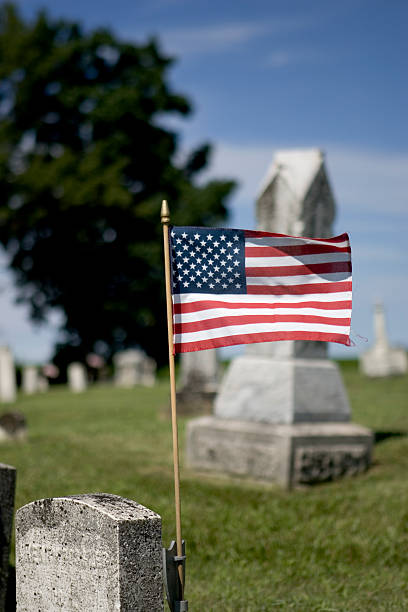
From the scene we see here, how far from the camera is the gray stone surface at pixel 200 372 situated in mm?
16688

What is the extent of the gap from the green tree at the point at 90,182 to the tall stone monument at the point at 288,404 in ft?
68.9

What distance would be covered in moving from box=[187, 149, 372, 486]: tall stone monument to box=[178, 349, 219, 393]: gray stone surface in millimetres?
7319

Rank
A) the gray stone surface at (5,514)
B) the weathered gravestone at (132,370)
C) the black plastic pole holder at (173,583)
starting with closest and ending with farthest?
1. the black plastic pole holder at (173,583)
2. the gray stone surface at (5,514)
3. the weathered gravestone at (132,370)

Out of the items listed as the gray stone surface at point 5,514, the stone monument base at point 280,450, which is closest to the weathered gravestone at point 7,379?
the stone monument base at point 280,450

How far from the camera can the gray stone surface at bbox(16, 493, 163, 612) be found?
342cm

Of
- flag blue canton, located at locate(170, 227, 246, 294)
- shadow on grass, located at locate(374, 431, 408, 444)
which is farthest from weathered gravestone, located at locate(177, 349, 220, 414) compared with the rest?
flag blue canton, located at locate(170, 227, 246, 294)

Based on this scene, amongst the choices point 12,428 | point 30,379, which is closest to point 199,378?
point 12,428

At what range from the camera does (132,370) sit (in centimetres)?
2881

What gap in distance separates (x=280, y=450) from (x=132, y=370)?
67.8 feet

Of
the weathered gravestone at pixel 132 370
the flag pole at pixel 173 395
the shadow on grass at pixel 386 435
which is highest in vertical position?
the flag pole at pixel 173 395

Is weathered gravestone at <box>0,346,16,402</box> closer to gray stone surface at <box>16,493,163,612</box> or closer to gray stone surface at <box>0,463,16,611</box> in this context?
gray stone surface at <box>0,463,16,611</box>

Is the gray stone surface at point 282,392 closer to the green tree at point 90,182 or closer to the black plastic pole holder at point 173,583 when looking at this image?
the black plastic pole holder at point 173,583

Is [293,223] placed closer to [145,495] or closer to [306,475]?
[306,475]

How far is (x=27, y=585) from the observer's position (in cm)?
384
